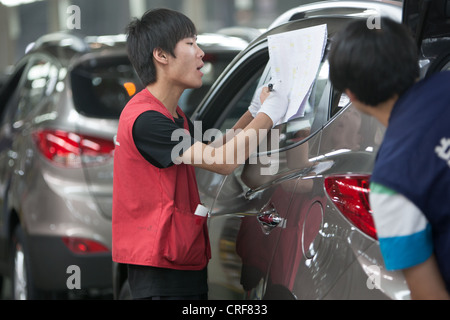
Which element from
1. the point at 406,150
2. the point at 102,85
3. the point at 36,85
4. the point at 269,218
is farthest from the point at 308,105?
the point at 36,85

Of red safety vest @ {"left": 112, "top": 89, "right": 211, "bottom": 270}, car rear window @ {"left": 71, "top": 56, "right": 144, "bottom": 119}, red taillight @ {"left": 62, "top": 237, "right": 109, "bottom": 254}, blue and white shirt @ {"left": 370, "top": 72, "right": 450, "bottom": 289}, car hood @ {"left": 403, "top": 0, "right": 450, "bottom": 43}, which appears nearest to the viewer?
blue and white shirt @ {"left": 370, "top": 72, "right": 450, "bottom": 289}

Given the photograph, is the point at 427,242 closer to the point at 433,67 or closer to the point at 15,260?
the point at 433,67

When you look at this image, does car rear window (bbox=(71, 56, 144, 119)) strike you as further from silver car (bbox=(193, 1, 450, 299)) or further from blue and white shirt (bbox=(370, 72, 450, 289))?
blue and white shirt (bbox=(370, 72, 450, 289))

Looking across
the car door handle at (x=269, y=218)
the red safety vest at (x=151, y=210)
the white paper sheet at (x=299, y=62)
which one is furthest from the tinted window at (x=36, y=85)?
the car door handle at (x=269, y=218)

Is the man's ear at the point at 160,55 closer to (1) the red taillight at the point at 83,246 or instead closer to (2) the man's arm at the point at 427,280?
(2) the man's arm at the point at 427,280

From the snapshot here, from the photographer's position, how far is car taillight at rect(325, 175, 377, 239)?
178 centimetres

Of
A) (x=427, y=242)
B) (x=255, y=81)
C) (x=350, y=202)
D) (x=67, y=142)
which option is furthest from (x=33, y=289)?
(x=427, y=242)

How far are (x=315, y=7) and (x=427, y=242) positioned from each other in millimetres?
1428

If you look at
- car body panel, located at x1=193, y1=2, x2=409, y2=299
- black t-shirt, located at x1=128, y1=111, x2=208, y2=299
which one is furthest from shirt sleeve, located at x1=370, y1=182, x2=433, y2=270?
black t-shirt, located at x1=128, y1=111, x2=208, y2=299

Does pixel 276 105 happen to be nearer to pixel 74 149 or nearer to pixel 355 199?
pixel 355 199

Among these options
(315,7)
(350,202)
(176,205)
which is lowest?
(176,205)

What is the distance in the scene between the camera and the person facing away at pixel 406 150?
1481 millimetres

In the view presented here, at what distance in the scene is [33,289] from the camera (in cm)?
411

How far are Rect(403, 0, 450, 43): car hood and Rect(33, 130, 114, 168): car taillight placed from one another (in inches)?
94.8
